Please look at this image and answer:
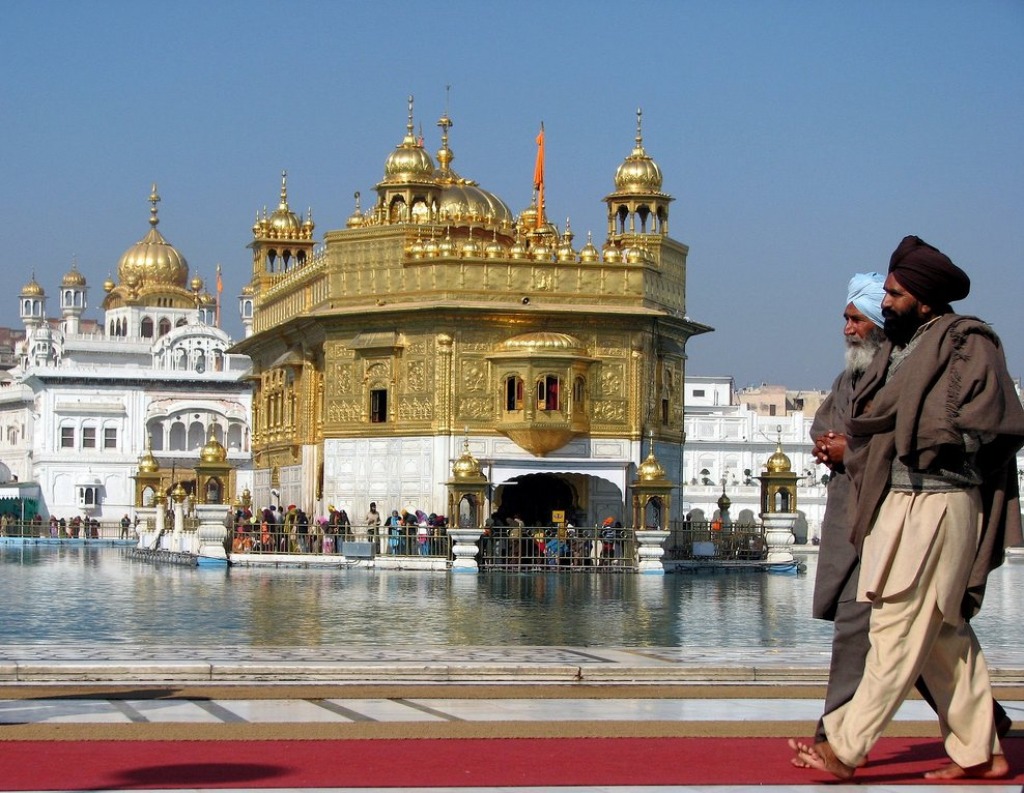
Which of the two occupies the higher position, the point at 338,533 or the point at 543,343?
the point at 543,343

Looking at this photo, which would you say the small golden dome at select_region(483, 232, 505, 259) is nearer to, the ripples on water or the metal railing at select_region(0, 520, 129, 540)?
the ripples on water

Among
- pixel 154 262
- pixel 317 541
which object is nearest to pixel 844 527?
pixel 317 541

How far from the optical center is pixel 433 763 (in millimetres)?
7250

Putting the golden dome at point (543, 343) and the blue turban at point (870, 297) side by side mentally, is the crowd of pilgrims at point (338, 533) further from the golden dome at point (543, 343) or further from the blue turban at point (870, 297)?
the blue turban at point (870, 297)

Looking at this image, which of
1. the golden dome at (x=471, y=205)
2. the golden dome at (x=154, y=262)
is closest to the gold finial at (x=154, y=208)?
the golden dome at (x=154, y=262)

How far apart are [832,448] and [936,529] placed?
2.32 ft

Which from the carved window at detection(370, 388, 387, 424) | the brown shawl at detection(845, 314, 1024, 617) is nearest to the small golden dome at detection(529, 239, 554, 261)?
the carved window at detection(370, 388, 387, 424)

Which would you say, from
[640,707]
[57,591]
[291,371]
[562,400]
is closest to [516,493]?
[562,400]

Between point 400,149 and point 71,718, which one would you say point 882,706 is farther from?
point 400,149

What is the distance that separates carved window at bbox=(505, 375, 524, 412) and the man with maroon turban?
3426cm

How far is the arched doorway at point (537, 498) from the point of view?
4341cm

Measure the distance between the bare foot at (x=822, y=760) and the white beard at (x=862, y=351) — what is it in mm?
1642

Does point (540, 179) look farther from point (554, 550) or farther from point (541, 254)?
point (554, 550)

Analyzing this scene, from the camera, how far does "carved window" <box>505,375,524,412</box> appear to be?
4157cm
